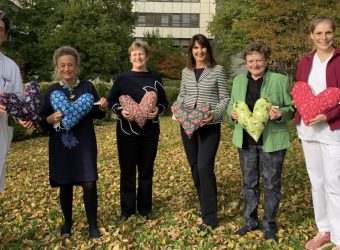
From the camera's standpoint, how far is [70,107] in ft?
12.9

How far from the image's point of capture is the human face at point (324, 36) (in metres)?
3.54

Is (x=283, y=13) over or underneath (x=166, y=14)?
underneath

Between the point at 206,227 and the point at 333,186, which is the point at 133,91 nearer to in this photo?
the point at 206,227

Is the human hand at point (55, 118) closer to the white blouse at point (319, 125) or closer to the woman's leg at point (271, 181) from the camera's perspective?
the woman's leg at point (271, 181)

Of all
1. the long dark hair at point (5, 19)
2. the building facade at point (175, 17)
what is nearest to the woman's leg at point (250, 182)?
the long dark hair at point (5, 19)

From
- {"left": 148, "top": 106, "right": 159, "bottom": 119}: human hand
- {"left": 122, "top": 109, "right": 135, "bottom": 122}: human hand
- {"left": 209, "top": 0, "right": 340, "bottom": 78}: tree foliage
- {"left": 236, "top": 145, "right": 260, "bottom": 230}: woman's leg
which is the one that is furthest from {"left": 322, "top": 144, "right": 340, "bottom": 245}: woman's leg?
{"left": 209, "top": 0, "right": 340, "bottom": 78}: tree foliage

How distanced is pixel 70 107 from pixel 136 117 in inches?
28.6

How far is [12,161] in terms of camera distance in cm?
937

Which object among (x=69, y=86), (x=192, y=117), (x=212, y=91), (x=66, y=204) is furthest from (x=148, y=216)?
(x=69, y=86)

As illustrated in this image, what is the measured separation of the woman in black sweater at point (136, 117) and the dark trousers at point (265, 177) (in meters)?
1.03

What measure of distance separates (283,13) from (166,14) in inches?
1507

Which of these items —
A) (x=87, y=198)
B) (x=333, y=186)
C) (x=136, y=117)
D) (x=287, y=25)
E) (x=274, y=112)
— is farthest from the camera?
(x=287, y=25)

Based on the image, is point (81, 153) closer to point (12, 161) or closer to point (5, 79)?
point (5, 79)

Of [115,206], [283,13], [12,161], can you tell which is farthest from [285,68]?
[115,206]
